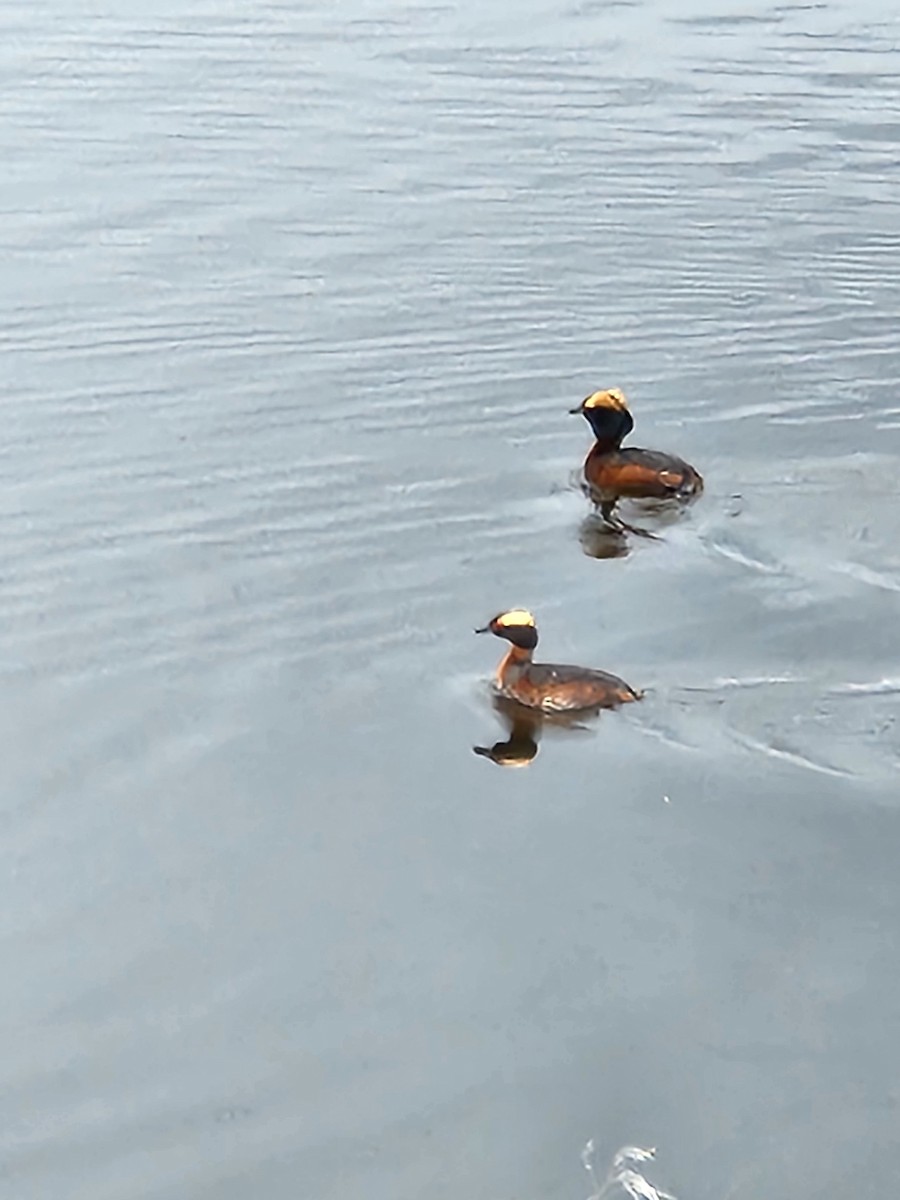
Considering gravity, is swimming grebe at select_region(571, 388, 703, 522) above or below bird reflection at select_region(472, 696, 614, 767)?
above

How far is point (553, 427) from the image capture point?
12531 mm

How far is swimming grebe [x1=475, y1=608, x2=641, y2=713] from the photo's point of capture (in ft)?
32.4

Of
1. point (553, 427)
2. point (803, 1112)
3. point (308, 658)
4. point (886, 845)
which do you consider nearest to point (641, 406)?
point (553, 427)

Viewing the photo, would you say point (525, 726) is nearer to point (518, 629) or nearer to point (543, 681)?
point (543, 681)

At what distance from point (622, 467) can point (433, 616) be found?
5.51 ft

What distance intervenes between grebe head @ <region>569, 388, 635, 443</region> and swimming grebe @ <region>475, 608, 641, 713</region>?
6.57ft

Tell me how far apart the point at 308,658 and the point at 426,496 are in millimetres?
1720

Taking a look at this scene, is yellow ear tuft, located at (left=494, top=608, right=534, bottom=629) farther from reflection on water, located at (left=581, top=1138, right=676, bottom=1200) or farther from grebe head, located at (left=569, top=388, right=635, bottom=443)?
reflection on water, located at (left=581, top=1138, right=676, bottom=1200)

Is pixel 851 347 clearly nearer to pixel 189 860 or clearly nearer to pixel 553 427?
pixel 553 427

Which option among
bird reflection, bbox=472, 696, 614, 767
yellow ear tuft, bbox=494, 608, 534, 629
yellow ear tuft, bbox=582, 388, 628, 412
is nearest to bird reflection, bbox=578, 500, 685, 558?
yellow ear tuft, bbox=582, 388, 628, 412

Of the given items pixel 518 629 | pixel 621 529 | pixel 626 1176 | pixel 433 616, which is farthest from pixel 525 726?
pixel 626 1176

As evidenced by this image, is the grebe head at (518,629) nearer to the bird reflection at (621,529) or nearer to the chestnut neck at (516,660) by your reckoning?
the chestnut neck at (516,660)

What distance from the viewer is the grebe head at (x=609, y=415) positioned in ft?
38.5

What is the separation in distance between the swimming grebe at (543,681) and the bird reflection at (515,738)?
0.05 meters
